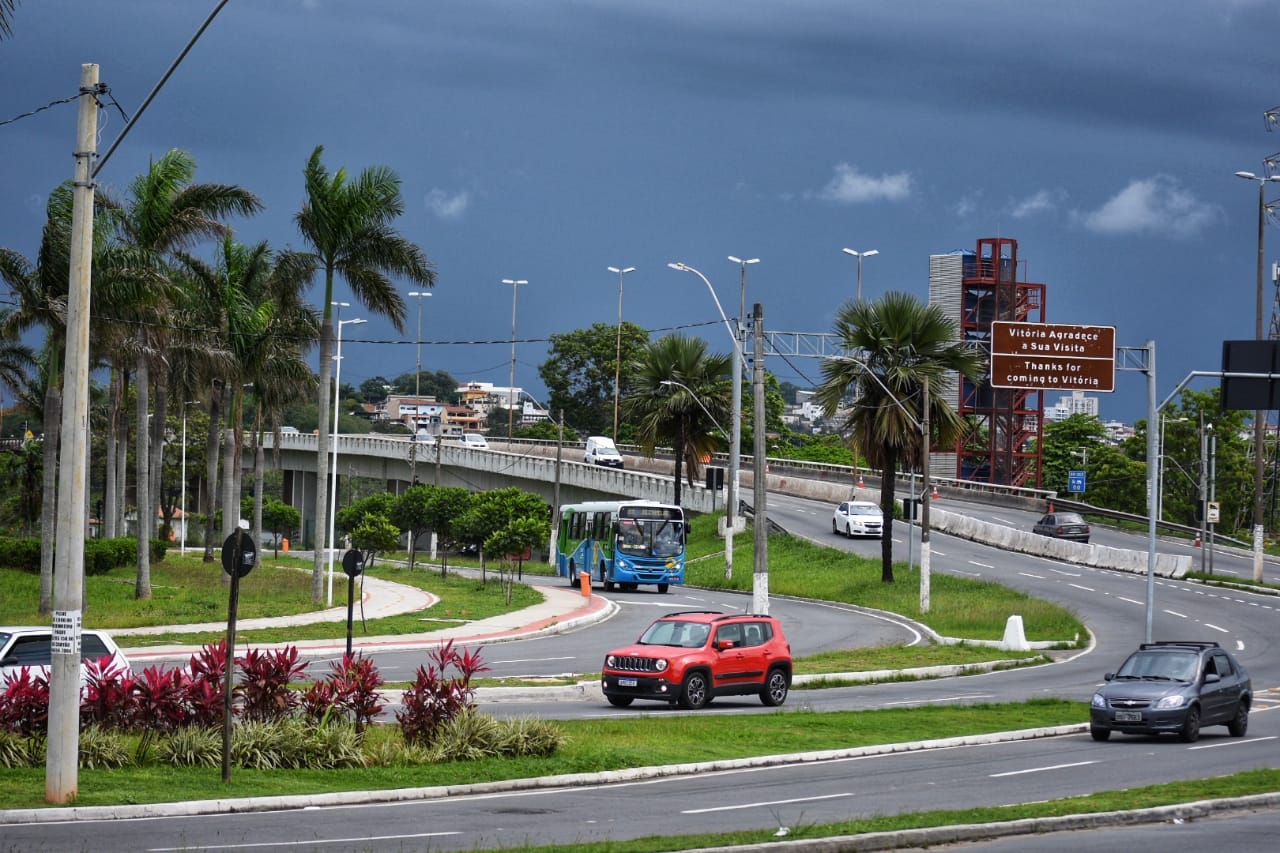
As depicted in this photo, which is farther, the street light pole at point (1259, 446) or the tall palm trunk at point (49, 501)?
the street light pole at point (1259, 446)

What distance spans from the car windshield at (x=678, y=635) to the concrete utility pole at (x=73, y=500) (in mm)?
13727

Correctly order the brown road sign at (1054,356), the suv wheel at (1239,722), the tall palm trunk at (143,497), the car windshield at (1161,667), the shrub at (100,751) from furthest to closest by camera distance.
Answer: the tall palm trunk at (143,497) < the brown road sign at (1054,356) < the suv wheel at (1239,722) < the car windshield at (1161,667) < the shrub at (100,751)

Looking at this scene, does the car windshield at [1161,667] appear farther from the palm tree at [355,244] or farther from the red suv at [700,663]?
the palm tree at [355,244]

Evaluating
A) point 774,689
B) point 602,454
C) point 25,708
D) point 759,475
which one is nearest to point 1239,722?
point 774,689

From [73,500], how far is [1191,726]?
57.5 ft

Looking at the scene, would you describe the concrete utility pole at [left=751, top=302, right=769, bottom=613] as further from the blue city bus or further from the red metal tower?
the red metal tower

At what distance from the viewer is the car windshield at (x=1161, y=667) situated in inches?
962

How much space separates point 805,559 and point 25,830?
174 ft

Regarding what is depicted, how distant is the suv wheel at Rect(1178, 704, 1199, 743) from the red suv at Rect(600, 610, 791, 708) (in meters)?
7.06

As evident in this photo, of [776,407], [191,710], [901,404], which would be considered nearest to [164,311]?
[901,404]

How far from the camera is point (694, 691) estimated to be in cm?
2647

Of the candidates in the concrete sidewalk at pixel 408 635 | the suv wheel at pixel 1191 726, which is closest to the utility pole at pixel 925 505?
the concrete sidewalk at pixel 408 635

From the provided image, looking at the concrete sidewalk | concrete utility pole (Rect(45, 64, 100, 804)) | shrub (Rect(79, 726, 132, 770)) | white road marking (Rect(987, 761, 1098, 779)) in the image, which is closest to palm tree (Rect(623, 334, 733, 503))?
the concrete sidewalk

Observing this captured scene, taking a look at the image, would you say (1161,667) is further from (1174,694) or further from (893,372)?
(893,372)
